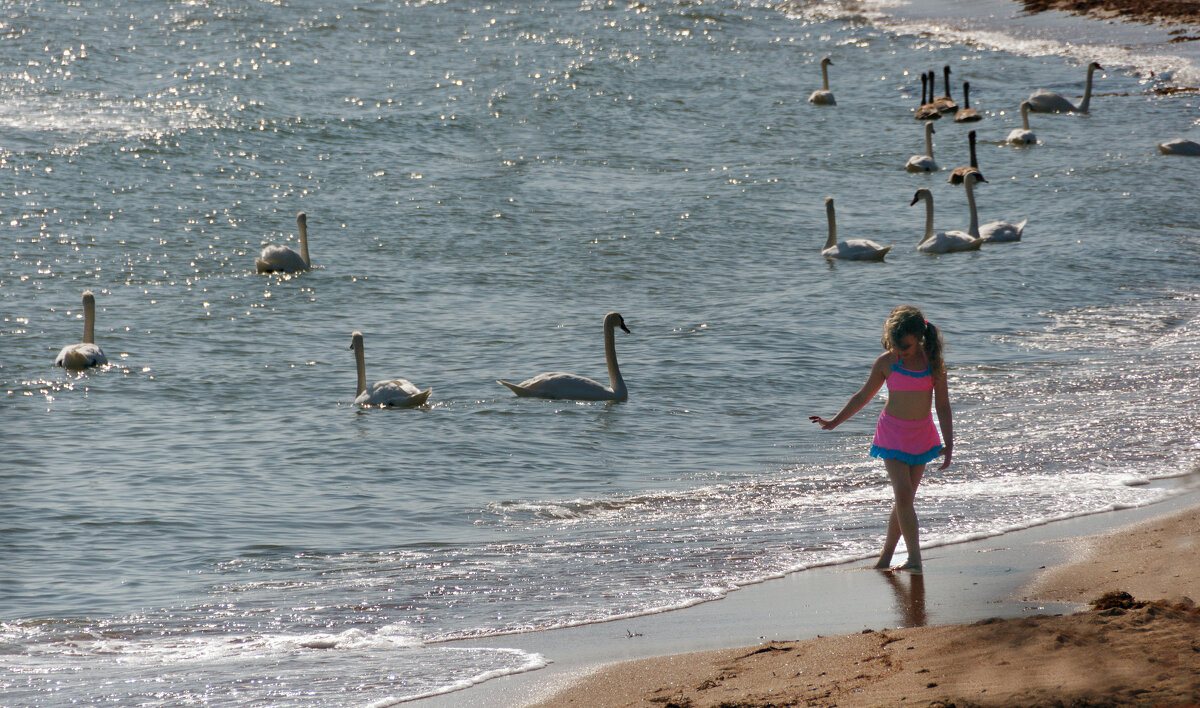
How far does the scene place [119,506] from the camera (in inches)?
373

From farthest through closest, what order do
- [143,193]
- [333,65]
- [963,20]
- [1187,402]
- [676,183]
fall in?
[963,20] → [333,65] → [676,183] → [143,193] → [1187,402]

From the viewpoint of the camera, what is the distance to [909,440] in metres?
7.11

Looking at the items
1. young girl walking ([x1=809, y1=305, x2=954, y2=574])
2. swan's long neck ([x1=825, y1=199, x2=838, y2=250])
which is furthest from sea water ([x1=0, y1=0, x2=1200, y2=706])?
young girl walking ([x1=809, y1=305, x2=954, y2=574])

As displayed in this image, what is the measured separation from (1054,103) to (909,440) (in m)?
27.6

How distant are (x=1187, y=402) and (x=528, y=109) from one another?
73.0ft

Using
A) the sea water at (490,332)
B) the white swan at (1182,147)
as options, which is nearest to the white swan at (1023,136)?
the sea water at (490,332)

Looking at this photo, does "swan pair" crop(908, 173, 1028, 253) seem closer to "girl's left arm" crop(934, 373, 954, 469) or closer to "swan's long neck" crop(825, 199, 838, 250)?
"swan's long neck" crop(825, 199, 838, 250)

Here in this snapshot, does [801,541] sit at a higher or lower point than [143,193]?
lower

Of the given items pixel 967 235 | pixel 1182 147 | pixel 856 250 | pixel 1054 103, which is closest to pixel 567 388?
pixel 856 250

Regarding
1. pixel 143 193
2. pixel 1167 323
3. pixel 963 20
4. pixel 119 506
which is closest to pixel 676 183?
pixel 143 193

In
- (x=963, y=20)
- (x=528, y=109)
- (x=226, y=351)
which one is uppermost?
(x=963, y=20)

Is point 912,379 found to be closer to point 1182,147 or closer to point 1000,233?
point 1000,233

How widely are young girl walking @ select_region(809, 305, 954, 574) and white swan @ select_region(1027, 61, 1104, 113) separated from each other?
27391 mm

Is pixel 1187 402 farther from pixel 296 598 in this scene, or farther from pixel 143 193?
pixel 143 193
